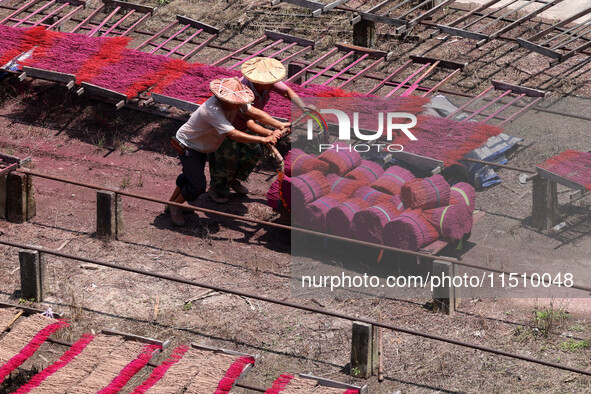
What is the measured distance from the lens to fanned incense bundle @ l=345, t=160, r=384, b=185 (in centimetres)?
1027

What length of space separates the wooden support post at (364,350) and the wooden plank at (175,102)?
4.62 metres

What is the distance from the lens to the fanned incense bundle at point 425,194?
9.72 metres

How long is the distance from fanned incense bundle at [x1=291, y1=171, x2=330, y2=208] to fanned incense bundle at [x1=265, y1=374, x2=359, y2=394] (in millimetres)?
2573

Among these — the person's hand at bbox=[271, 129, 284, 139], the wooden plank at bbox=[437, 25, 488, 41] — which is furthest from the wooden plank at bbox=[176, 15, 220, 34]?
the person's hand at bbox=[271, 129, 284, 139]

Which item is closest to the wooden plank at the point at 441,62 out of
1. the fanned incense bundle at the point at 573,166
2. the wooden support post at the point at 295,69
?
the wooden support post at the point at 295,69

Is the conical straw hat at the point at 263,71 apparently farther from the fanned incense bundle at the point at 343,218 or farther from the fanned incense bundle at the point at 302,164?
the fanned incense bundle at the point at 343,218

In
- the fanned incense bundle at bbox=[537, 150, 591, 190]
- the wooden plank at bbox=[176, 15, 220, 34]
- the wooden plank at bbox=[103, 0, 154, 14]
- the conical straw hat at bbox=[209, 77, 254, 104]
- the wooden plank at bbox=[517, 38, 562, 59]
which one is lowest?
the fanned incense bundle at bbox=[537, 150, 591, 190]

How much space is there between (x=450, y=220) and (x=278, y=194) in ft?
6.10

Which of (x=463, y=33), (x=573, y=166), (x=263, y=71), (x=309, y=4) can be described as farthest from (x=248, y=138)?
(x=309, y=4)

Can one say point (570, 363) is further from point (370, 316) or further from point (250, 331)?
point (250, 331)

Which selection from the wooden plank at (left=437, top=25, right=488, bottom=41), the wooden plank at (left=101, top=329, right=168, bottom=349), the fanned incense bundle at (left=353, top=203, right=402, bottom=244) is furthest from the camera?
the wooden plank at (left=437, top=25, right=488, bottom=41)

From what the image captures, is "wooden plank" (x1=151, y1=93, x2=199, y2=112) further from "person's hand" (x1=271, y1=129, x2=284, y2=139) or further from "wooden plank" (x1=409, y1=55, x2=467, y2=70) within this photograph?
"wooden plank" (x1=409, y1=55, x2=467, y2=70)

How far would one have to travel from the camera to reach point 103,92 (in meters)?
12.1

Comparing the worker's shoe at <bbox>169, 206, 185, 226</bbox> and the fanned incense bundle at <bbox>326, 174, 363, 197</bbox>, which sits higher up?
the fanned incense bundle at <bbox>326, 174, 363, 197</bbox>
